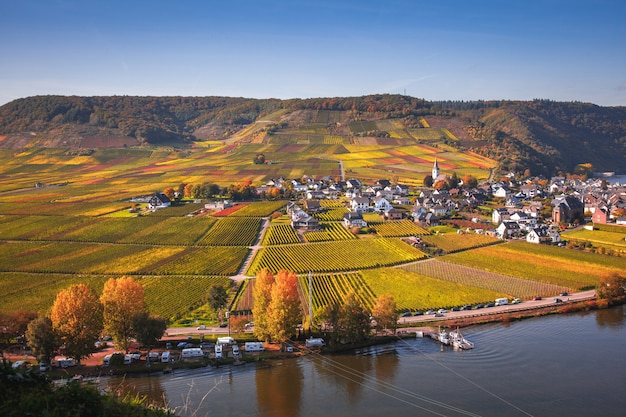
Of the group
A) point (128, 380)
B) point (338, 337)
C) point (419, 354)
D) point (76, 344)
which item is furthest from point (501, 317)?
point (76, 344)

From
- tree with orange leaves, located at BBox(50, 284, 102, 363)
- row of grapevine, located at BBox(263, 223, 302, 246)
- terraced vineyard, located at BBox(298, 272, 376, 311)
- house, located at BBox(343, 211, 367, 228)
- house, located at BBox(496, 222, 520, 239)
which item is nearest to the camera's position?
tree with orange leaves, located at BBox(50, 284, 102, 363)

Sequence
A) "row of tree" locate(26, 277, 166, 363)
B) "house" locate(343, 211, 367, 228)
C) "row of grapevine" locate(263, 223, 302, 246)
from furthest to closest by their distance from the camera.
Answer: "house" locate(343, 211, 367, 228), "row of grapevine" locate(263, 223, 302, 246), "row of tree" locate(26, 277, 166, 363)

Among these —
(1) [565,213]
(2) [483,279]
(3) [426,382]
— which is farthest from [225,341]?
(1) [565,213]

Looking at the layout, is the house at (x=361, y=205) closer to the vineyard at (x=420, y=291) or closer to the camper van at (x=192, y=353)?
the vineyard at (x=420, y=291)

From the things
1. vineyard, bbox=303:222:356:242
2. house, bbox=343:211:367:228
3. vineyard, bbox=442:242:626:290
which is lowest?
vineyard, bbox=442:242:626:290

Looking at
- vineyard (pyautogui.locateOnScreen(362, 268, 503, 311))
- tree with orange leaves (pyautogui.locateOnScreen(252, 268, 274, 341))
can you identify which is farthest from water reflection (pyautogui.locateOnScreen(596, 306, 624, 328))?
tree with orange leaves (pyautogui.locateOnScreen(252, 268, 274, 341))

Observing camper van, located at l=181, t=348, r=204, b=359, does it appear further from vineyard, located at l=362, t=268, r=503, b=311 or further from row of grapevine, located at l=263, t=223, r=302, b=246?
row of grapevine, located at l=263, t=223, r=302, b=246

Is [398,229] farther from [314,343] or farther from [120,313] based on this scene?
[120,313]

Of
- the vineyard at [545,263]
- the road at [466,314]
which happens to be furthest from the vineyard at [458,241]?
the road at [466,314]
